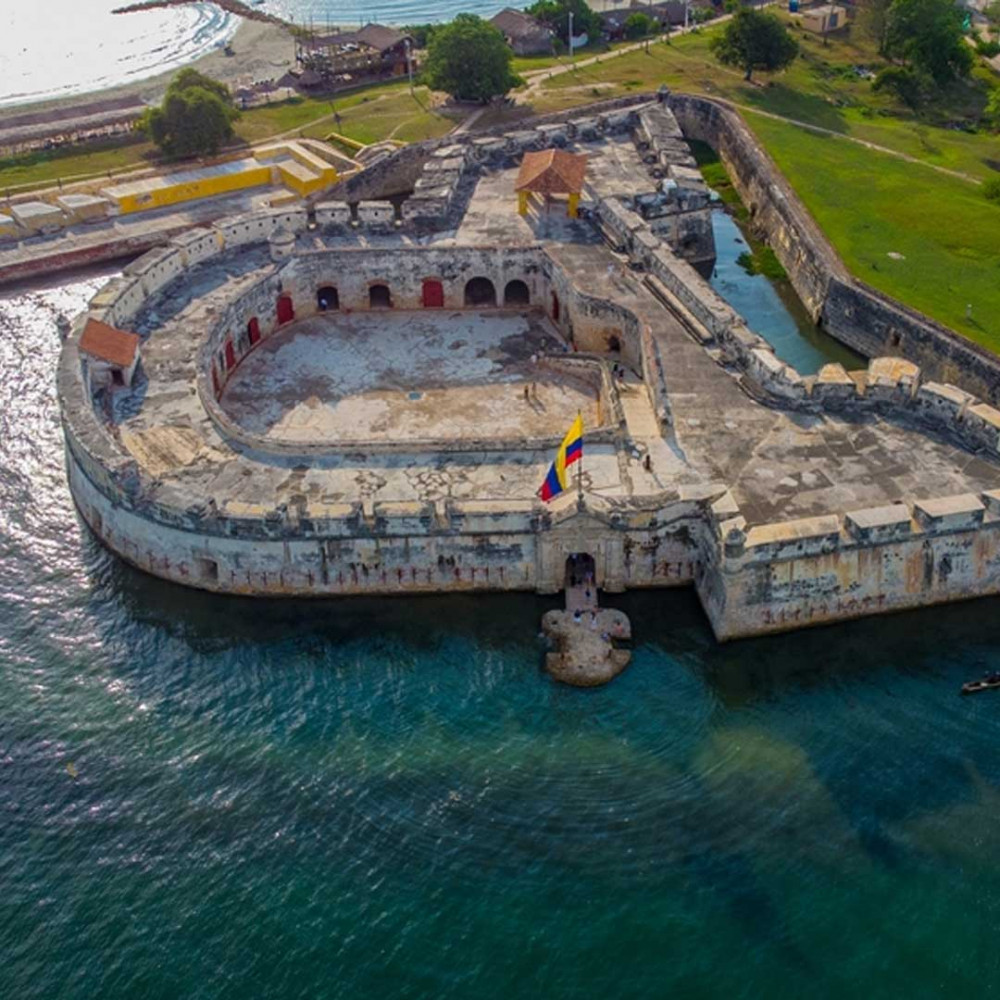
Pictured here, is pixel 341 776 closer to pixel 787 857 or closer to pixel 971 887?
pixel 787 857

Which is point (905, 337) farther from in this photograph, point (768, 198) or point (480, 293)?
point (480, 293)

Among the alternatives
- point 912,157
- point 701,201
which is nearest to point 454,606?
point 701,201

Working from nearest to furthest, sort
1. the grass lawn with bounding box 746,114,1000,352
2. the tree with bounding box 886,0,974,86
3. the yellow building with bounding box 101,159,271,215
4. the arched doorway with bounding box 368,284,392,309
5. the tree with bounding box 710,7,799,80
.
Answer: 1. the grass lawn with bounding box 746,114,1000,352
2. the arched doorway with bounding box 368,284,392,309
3. the yellow building with bounding box 101,159,271,215
4. the tree with bounding box 886,0,974,86
5. the tree with bounding box 710,7,799,80

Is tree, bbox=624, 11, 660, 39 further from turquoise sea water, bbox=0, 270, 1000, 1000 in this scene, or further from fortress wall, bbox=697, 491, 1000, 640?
turquoise sea water, bbox=0, 270, 1000, 1000

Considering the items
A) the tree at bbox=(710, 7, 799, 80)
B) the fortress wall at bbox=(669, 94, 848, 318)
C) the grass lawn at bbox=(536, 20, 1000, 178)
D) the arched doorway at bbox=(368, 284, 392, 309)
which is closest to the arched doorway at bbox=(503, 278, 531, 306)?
the arched doorway at bbox=(368, 284, 392, 309)

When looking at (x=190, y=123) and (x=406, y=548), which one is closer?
(x=406, y=548)

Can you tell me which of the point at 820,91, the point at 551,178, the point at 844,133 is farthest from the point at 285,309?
the point at 820,91
